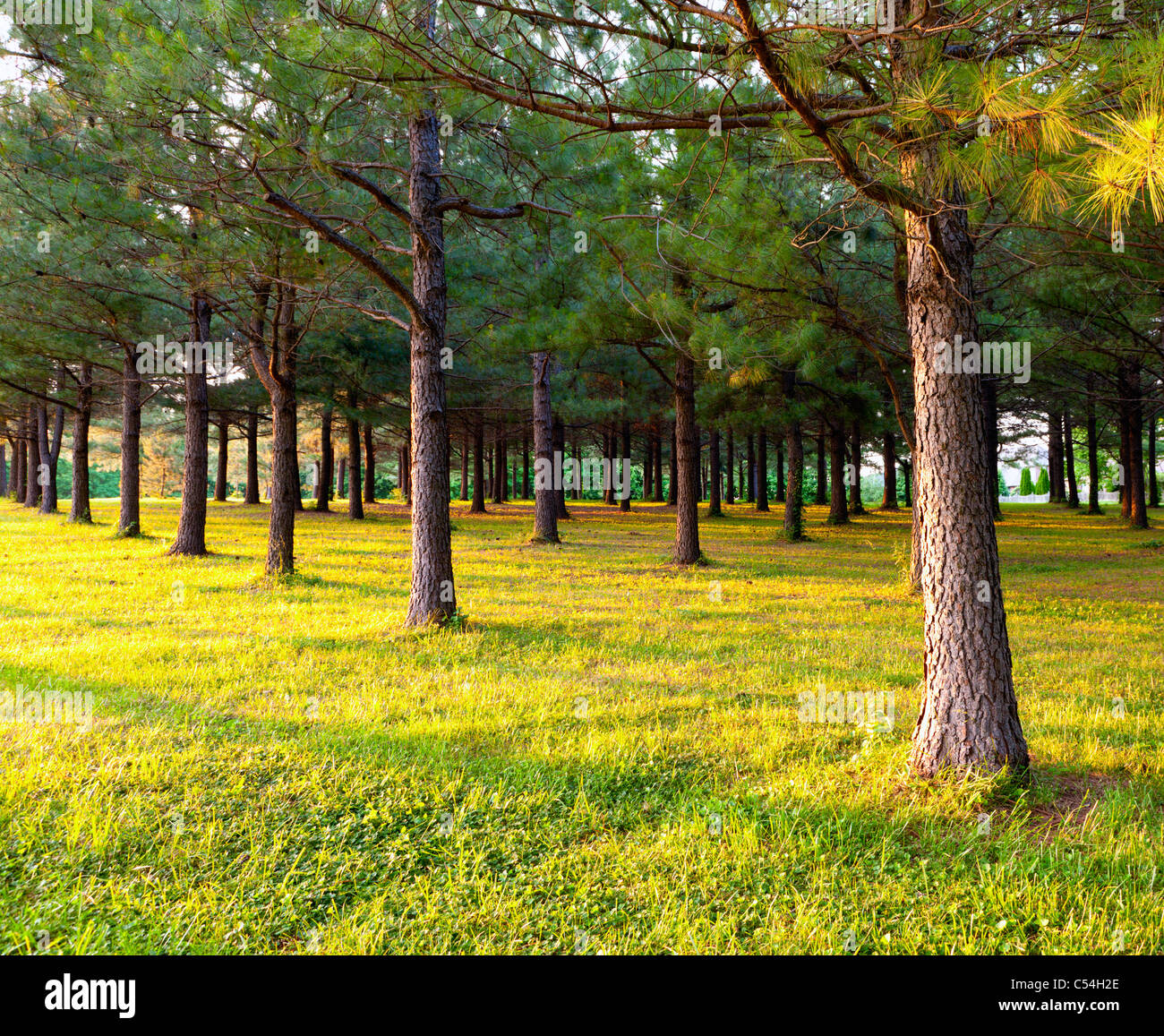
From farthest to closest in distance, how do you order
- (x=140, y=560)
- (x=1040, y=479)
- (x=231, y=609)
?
(x=1040, y=479), (x=140, y=560), (x=231, y=609)

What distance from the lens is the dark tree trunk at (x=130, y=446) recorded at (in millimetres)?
14242

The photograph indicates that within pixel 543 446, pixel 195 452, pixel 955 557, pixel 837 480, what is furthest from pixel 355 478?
pixel 955 557

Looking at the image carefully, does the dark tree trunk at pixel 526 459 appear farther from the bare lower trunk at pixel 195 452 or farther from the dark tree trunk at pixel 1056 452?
the dark tree trunk at pixel 1056 452

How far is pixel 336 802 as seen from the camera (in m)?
3.12

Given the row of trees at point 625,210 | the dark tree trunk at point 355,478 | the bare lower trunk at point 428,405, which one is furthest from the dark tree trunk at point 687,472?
the dark tree trunk at point 355,478

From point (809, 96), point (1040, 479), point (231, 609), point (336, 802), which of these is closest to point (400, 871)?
point (336, 802)

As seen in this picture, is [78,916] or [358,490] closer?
[78,916]

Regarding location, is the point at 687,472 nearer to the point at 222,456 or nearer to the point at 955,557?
the point at 955,557

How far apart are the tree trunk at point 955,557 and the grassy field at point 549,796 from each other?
→ 0.76 ft

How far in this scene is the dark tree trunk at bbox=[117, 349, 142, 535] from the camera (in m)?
14.2

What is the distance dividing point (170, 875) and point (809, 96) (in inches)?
172
